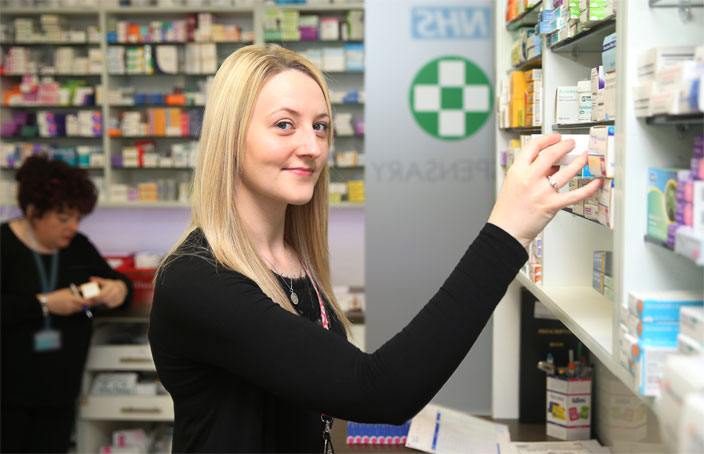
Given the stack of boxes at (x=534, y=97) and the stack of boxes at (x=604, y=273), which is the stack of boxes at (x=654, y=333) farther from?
the stack of boxes at (x=534, y=97)

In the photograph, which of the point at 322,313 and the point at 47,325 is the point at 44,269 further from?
the point at 322,313

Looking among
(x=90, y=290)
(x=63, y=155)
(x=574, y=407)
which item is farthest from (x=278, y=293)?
(x=63, y=155)

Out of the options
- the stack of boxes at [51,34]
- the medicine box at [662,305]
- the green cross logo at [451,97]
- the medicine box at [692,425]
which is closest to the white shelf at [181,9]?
the stack of boxes at [51,34]

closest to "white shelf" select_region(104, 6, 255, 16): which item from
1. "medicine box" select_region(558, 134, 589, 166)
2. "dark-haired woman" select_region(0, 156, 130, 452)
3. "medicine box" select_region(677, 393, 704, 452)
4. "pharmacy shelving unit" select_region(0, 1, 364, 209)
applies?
"pharmacy shelving unit" select_region(0, 1, 364, 209)

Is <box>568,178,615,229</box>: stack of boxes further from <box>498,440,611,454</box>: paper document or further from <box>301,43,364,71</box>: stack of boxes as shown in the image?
<box>301,43,364,71</box>: stack of boxes

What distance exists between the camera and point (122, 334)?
4.93 meters

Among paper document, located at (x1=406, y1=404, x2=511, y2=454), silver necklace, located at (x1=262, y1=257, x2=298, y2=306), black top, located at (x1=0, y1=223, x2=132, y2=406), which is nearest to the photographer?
silver necklace, located at (x1=262, y1=257, x2=298, y2=306)

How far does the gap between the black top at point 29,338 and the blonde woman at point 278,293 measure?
7.49ft

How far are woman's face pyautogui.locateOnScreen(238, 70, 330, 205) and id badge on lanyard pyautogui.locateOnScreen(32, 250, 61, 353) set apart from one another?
2.56 metres

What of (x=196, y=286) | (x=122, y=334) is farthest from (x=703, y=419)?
(x=122, y=334)

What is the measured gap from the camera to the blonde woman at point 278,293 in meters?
1.27

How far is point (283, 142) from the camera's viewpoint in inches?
60.7

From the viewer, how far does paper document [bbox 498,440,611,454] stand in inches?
89.0

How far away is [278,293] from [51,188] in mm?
2549
